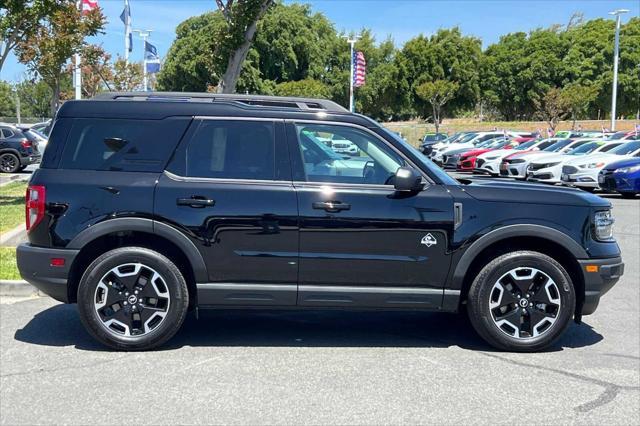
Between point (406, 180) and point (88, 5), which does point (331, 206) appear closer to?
point (406, 180)

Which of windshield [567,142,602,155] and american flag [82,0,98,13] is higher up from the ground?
american flag [82,0,98,13]

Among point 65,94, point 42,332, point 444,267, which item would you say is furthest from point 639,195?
point 65,94

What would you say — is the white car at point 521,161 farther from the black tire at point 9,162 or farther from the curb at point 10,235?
the black tire at point 9,162

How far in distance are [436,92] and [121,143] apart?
177ft

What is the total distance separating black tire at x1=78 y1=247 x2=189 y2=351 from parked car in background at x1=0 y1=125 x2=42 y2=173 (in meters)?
19.5

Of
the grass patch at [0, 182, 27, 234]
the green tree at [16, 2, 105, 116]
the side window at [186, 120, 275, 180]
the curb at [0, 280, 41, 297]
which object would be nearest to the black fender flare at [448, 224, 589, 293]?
the side window at [186, 120, 275, 180]

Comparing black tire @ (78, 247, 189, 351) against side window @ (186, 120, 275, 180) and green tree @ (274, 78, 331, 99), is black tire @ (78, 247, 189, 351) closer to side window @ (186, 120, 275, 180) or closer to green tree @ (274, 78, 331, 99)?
side window @ (186, 120, 275, 180)

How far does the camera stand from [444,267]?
511 centimetres

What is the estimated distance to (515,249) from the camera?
5.30 meters

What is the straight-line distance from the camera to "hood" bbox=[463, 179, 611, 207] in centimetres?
518

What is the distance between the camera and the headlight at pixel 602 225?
5.28 m

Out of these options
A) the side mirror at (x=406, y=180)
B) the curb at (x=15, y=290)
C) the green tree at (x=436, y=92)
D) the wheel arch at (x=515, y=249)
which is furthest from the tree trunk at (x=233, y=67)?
the green tree at (x=436, y=92)

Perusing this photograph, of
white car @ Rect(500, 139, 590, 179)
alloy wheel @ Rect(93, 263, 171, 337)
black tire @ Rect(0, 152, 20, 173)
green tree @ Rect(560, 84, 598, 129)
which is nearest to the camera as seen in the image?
alloy wheel @ Rect(93, 263, 171, 337)

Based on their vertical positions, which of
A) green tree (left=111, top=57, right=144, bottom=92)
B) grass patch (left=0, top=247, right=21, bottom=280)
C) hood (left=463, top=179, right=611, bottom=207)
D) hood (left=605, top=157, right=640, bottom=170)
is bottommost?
grass patch (left=0, top=247, right=21, bottom=280)
